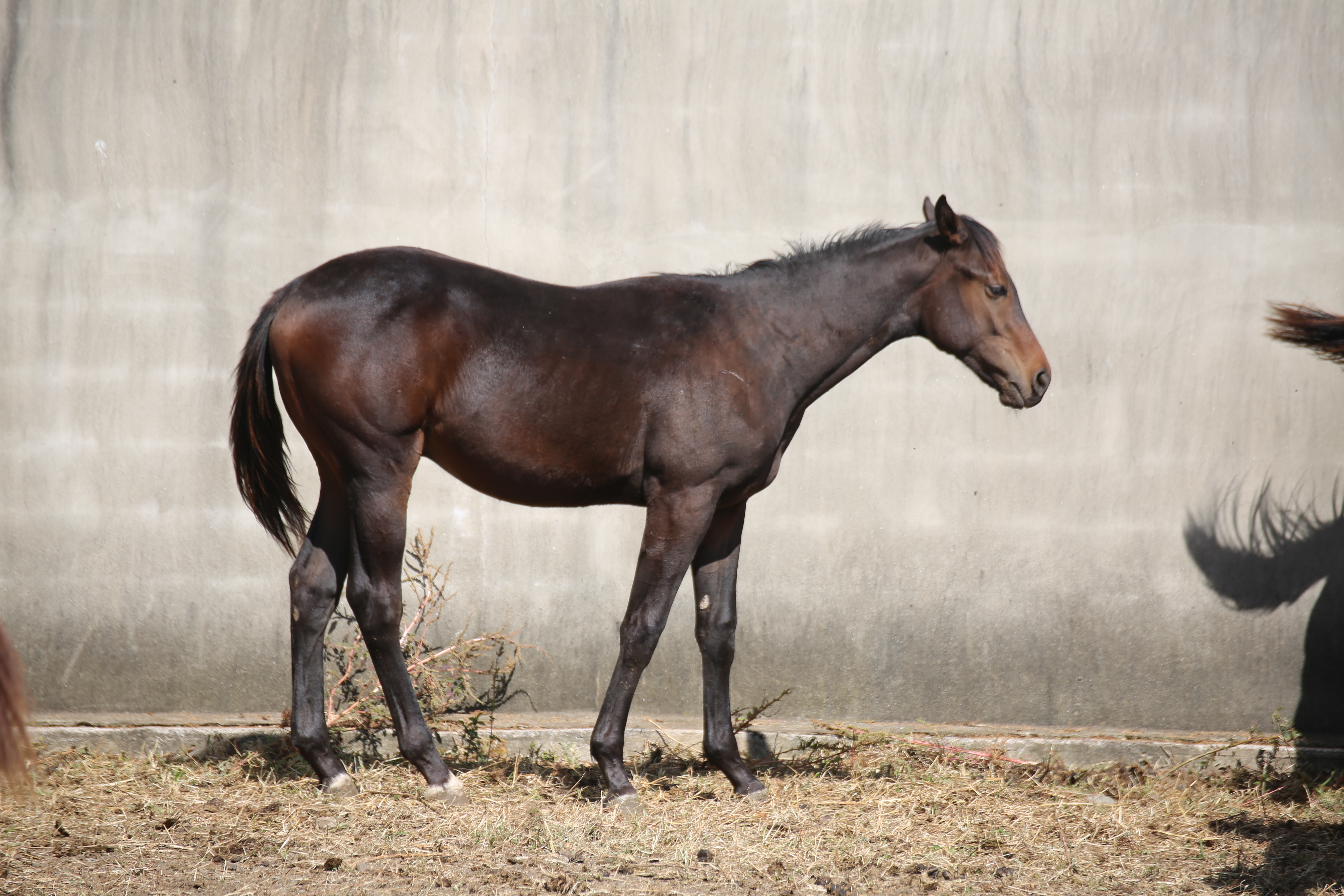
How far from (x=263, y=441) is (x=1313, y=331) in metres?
4.27

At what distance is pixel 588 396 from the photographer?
367 centimetres

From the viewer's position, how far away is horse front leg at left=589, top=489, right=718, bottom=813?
3.70 metres

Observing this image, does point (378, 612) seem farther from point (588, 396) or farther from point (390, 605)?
point (588, 396)

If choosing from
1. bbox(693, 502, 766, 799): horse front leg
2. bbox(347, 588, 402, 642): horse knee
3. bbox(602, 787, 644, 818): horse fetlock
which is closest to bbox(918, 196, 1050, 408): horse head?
bbox(693, 502, 766, 799): horse front leg

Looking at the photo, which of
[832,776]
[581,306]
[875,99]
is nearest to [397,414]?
[581,306]

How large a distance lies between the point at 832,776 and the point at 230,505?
320cm

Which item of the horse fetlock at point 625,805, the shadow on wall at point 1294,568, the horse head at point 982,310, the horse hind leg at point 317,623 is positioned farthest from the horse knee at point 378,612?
the shadow on wall at point 1294,568

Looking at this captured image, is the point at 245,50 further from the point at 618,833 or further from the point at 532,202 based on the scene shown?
the point at 618,833

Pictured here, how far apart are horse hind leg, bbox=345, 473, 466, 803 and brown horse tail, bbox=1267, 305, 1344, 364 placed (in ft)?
11.9

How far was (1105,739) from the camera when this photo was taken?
4879 millimetres

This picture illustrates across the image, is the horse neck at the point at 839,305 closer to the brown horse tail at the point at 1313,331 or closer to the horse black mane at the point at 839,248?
the horse black mane at the point at 839,248

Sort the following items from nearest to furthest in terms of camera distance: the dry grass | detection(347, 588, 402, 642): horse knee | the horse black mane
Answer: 1. the dry grass
2. detection(347, 588, 402, 642): horse knee
3. the horse black mane

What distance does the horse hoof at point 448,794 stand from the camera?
12.2 feet

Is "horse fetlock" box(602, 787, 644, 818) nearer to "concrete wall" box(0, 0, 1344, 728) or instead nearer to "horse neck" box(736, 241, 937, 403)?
"concrete wall" box(0, 0, 1344, 728)
